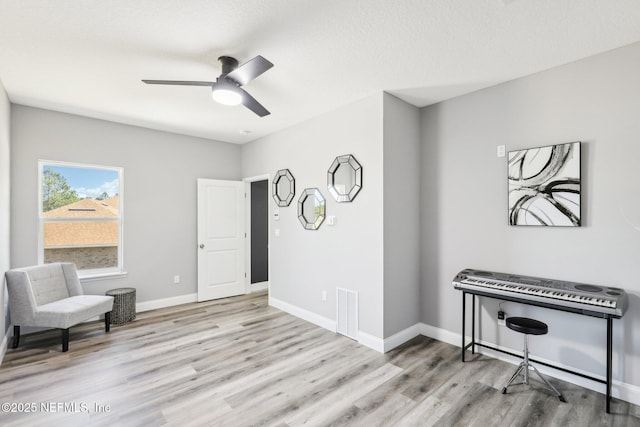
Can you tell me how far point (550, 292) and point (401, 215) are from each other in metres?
1.49

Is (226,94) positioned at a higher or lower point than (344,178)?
higher

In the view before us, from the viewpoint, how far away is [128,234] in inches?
174

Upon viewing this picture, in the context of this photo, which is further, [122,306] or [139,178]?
[139,178]

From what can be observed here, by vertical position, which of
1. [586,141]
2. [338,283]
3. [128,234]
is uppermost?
[586,141]

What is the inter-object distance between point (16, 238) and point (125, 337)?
176cm

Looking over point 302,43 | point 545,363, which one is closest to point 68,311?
point 302,43

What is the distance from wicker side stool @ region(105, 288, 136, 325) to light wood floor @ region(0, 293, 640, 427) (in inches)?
13.2

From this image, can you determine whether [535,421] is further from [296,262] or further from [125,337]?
[125,337]

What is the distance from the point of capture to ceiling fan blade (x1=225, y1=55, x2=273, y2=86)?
2.15 metres

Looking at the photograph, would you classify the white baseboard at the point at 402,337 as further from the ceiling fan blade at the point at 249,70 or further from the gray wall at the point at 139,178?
the gray wall at the point at 139,178

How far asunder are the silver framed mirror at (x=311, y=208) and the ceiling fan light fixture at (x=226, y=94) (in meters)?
1.72

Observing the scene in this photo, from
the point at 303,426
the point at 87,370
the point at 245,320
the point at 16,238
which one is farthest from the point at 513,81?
the point at 16,238

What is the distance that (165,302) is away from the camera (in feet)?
15.5

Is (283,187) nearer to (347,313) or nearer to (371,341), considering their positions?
(347,313)
